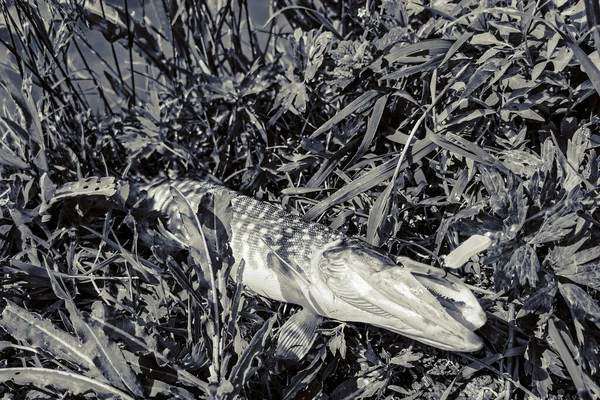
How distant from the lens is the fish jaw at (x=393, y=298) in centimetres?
186

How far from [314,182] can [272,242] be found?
1.07 feet

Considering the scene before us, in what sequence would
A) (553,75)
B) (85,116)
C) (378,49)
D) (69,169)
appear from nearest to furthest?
(553,75), (378,49), (69,169), (85,116)

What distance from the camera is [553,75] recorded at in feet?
7.24

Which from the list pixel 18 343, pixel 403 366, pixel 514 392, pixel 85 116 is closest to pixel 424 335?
pixel 403 366

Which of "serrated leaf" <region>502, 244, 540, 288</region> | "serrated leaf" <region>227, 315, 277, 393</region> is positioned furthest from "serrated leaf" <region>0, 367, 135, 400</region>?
"serrated leaf" <region>502, 244, 540, 288</region>

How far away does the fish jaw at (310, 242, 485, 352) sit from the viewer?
1.86 m

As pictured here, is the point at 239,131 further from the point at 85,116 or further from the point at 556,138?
the point at 556,138

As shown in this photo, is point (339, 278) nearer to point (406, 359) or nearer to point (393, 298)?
point (393, 298)

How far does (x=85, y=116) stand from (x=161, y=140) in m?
0.45

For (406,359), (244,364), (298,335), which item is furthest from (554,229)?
(244,364)

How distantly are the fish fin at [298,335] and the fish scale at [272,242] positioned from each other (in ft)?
0.30

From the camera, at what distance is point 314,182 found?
256cm

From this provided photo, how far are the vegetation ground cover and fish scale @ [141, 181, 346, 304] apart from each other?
10cm

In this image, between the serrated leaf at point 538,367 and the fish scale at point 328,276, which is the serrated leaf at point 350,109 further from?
the serrated leaf at point 538,367
